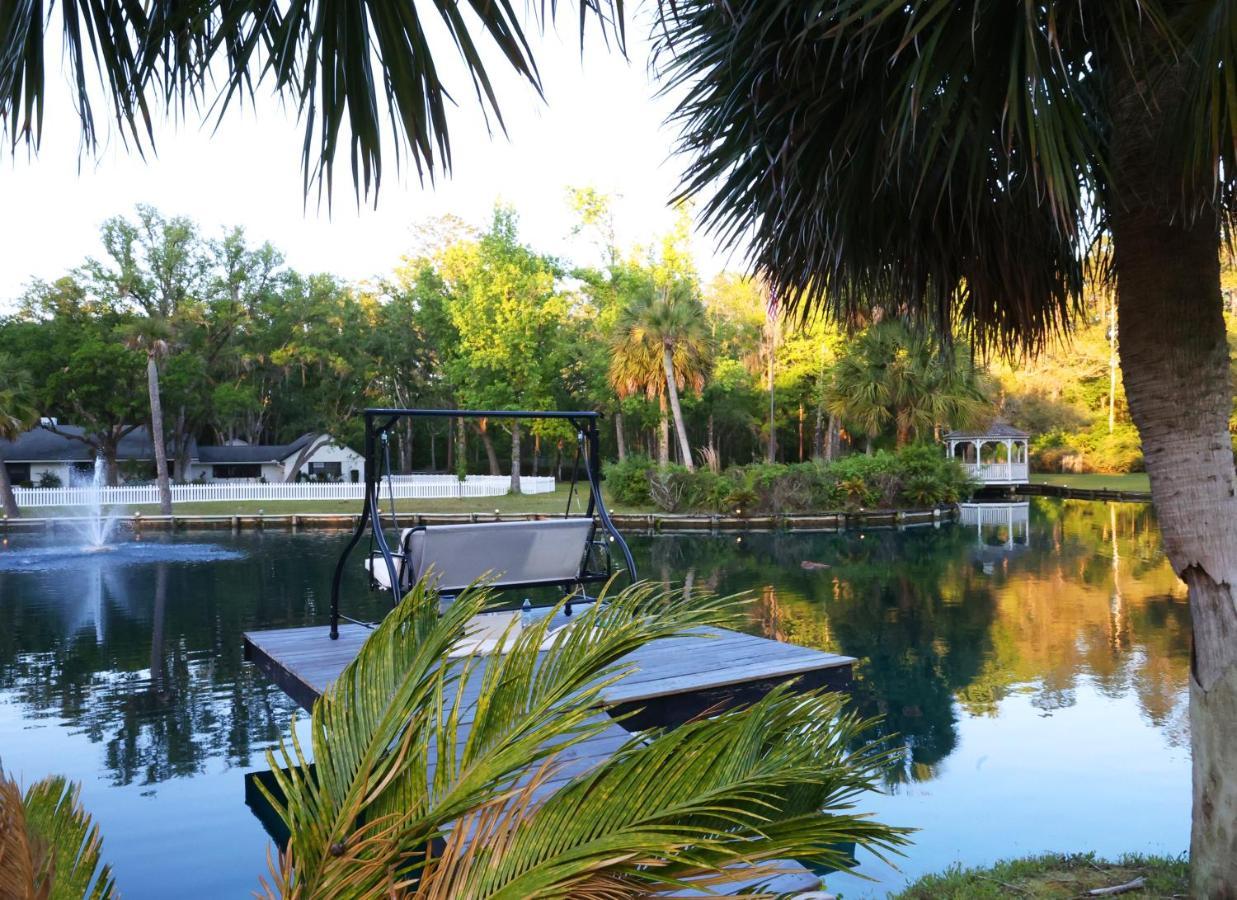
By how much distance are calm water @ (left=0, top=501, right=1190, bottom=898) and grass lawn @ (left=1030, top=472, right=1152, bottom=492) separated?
1857cm

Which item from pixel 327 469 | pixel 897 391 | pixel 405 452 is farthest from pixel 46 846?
pixel 327 469

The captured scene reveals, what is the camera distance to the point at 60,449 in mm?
41031

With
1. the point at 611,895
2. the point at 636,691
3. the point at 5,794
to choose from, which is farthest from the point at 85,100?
the point at 636,691

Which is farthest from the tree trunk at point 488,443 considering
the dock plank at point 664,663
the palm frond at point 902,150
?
the palm frond at point 902,150

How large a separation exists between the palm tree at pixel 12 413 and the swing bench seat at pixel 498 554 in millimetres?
23643

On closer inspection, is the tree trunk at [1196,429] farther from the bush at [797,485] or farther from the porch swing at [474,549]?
the bush at [797,485]

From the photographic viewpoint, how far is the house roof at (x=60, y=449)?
40.2m

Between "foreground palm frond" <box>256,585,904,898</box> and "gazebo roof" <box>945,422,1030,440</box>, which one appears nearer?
"foreground palm frond" <box>256,585,904,898</box>

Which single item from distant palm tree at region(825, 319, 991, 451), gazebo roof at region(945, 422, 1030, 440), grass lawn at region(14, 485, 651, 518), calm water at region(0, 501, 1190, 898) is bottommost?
calm water at region(0, 501, 1190, 898)

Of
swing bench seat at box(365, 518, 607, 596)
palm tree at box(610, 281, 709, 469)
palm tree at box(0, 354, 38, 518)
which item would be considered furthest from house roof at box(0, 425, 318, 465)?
swing bench seat at box(365, 518, 607, 596)

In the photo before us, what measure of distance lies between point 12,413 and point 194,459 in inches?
630

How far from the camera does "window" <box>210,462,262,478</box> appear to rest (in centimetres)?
4459

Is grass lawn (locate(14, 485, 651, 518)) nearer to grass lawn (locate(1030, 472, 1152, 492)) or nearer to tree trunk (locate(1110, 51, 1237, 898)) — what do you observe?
grass lawn (locate(1030, 472, 1152, 492))

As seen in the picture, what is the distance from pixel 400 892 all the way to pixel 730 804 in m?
0.59
